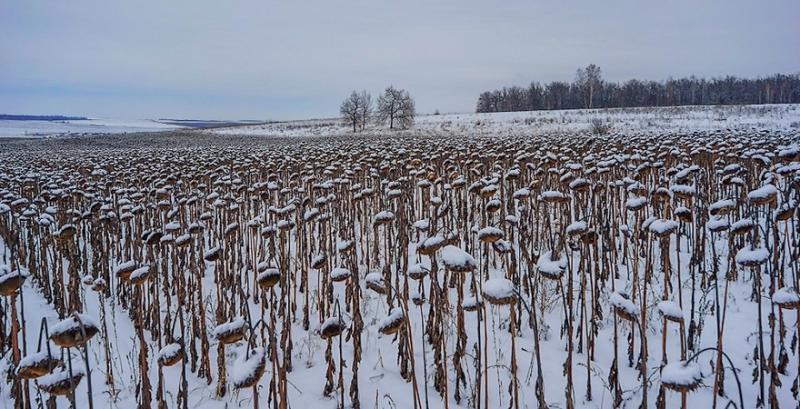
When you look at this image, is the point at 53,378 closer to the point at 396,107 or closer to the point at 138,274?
the point at 138,274

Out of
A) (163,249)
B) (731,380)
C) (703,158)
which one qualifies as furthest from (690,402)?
(703,158)

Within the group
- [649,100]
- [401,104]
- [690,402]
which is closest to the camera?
[690,402]

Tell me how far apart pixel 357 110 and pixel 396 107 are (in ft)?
19.8

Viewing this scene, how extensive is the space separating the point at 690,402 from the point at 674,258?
3.08 metres

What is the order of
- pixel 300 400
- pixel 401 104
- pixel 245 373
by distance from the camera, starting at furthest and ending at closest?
pixel 401 104
pixel 300 400
pixel 245 373

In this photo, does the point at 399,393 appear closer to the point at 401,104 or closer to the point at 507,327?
the point at 507,327

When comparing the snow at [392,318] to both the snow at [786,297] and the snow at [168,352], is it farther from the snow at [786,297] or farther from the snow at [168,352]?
the snow at [786,297]

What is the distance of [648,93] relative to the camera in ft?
305

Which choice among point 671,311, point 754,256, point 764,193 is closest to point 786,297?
point 754,256

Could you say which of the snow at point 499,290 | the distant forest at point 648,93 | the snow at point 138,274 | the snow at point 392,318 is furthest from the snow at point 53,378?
the distant forest at point 648,93

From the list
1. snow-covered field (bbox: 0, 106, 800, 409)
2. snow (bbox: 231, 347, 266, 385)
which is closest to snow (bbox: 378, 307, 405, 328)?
snow-covered field (bbox: 0, 106, 800, 409)

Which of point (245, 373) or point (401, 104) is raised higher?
point (401, 104)

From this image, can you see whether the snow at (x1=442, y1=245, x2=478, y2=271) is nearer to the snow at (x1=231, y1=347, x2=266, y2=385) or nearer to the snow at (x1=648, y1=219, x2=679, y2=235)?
the snow at (x1=231, y1=347, x2=266, y2=385)

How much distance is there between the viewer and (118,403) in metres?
3.26
